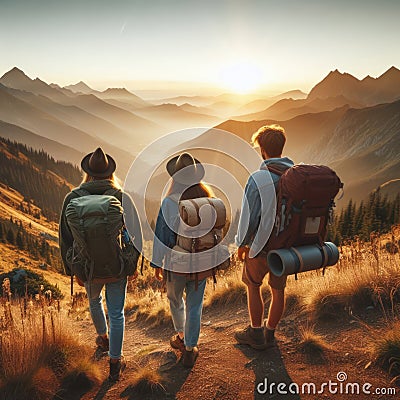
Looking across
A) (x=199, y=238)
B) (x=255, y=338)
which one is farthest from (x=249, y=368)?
(x=199, y=238)

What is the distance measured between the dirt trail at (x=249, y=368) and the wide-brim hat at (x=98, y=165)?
1973 millimetres

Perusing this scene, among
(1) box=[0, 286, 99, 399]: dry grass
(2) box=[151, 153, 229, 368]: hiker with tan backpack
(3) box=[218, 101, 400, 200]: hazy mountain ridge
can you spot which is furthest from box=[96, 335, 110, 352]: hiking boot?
(3) box=[218, 101, 400, 200]: hazy mountain ridge

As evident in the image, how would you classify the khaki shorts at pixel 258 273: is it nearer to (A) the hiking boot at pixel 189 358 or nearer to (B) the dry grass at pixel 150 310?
(A) the hiking boot at pixel 189 358

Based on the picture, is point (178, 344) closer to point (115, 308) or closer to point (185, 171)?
point (115, 308)

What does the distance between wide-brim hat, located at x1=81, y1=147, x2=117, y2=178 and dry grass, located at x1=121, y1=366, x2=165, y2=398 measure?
6.18 feet

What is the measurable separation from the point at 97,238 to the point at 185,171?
97 centimetres

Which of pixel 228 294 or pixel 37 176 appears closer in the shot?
pixel 228 294

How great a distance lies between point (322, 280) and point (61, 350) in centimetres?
330

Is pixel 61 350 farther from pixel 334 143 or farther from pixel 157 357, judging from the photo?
pixel 334 143

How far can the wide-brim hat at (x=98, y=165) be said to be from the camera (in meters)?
3.48

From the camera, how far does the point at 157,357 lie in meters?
4.04

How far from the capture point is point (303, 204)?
3.25m

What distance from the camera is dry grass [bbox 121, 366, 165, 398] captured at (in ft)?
11.0

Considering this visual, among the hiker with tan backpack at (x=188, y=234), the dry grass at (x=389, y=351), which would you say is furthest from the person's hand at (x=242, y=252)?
the dry grass at (x=389, y=351)
